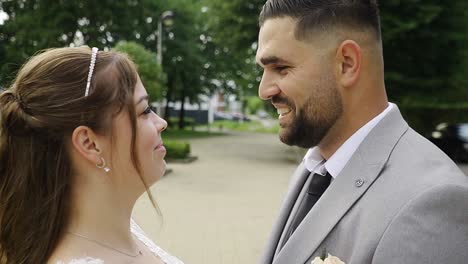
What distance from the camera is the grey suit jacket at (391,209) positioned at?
4.81ft

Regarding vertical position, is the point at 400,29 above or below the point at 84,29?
above

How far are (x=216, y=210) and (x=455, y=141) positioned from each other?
11.6 metres

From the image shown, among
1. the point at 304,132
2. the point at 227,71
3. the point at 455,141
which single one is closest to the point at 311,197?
the point at 304,132

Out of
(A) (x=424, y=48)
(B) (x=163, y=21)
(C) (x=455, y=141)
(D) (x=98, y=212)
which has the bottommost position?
(C) (x=455, y=141)

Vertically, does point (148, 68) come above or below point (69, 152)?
below

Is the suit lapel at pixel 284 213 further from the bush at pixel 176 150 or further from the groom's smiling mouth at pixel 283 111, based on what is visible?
the bush at pixel 176 150

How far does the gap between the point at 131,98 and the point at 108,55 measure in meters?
0.20

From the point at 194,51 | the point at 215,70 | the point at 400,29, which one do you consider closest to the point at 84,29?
the point at 194,51

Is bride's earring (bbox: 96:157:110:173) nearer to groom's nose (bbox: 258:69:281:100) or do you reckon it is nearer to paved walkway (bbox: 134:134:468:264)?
groom's nose (bbox: 258:69:281:100)

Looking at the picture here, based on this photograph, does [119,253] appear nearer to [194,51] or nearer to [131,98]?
[131,98]

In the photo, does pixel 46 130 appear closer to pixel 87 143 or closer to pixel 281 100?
pixel 87 143

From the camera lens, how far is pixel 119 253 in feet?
6.25

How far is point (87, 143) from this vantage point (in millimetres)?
1777

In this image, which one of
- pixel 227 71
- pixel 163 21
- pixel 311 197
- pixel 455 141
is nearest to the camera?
pixel 311 197
